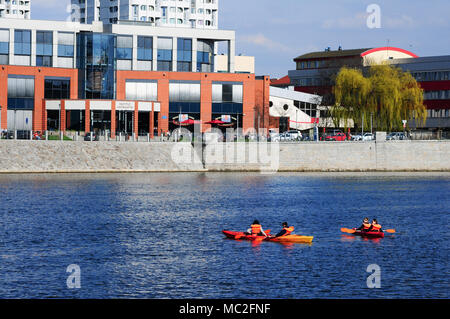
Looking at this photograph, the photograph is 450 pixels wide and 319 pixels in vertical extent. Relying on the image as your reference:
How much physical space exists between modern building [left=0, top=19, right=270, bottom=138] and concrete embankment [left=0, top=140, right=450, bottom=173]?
14.0 meters

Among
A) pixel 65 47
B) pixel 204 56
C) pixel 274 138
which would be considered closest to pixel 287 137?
pixel 274 138

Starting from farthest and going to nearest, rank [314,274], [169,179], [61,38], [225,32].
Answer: [225,32]
[61,38]
[169,179]
[314,274]

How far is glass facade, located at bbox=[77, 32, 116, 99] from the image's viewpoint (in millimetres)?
115688

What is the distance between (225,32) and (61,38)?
2629 cm

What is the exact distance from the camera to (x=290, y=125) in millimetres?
137625

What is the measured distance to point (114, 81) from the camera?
118 m

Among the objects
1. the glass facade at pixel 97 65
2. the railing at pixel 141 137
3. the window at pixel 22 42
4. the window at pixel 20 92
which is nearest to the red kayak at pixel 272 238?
the railing at pixel 141 137

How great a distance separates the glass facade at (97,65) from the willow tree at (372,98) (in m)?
33.5

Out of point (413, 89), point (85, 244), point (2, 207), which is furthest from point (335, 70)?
point (85, 244)

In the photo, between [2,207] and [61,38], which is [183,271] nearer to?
[2,207]

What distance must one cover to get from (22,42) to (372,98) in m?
51.6

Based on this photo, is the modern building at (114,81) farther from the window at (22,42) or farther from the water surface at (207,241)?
the water surface at (207,241)

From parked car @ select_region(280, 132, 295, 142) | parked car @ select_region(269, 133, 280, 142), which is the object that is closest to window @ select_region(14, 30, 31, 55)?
parked car @ select_region(269, 133, 280, 142)

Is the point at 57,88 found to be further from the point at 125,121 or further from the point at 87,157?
the point at 87,157
